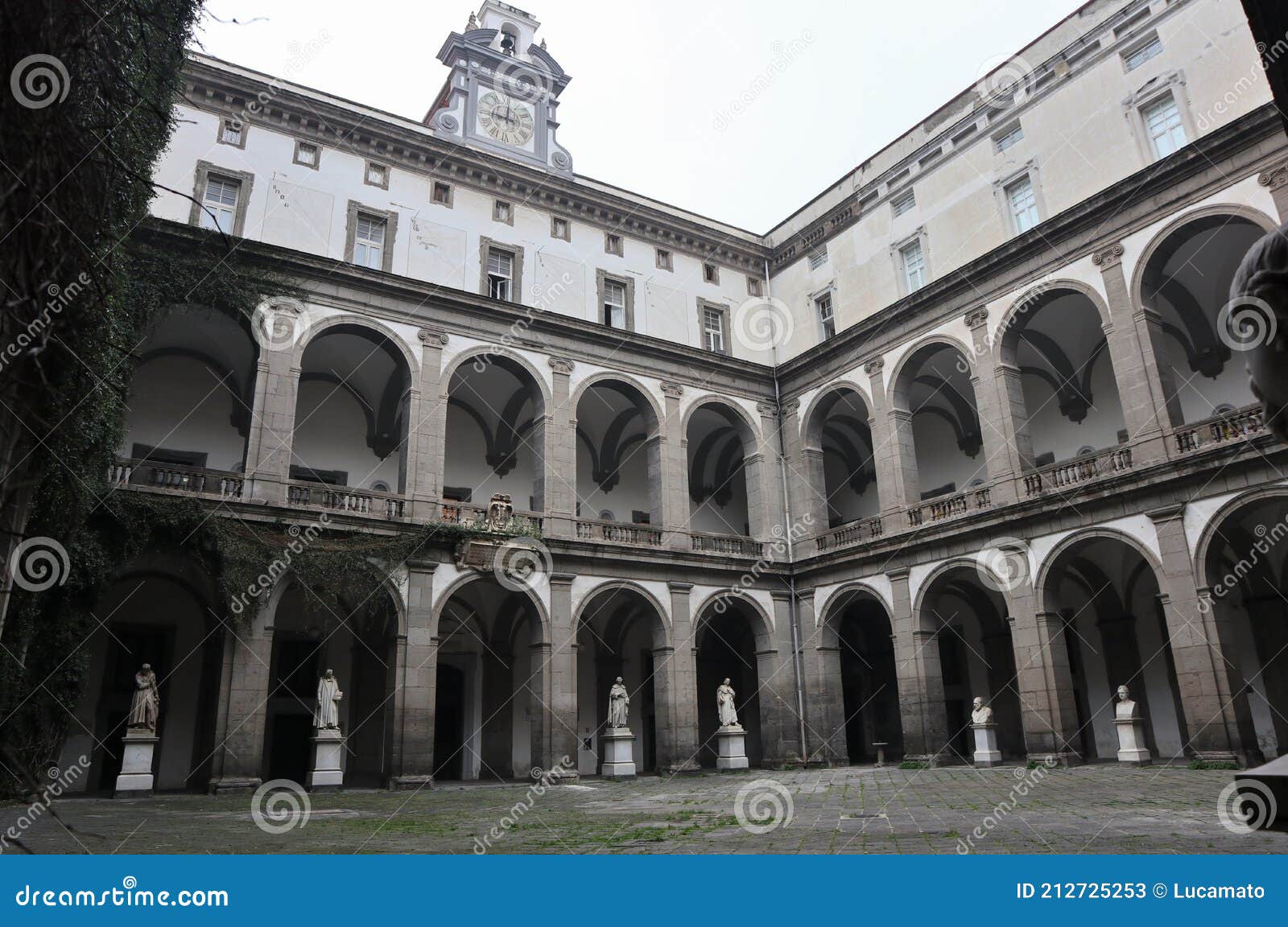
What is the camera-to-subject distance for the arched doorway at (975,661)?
23969mm

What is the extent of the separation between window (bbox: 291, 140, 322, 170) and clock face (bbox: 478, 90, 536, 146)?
15.9 feet

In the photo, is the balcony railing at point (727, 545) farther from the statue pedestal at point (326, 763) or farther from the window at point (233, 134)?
the window at point (233, 134)

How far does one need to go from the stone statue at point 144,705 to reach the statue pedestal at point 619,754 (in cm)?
956

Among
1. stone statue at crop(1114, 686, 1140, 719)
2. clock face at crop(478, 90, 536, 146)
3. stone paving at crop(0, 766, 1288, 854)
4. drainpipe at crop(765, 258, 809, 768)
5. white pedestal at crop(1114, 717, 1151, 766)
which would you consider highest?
clock face at crop(478, 90, 536, 146)

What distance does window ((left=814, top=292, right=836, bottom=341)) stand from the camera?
2616 centimetres

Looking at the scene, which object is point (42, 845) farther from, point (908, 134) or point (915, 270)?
point (908, 134)

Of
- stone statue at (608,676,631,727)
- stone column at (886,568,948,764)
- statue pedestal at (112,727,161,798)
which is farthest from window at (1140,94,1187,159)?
statue pedestal at (112,727,161,798)

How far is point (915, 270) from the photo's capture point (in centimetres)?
2391

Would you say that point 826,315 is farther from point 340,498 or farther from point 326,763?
point 326,763

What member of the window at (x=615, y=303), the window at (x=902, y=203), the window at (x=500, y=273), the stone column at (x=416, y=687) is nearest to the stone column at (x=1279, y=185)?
the window at (x=902, y=203)

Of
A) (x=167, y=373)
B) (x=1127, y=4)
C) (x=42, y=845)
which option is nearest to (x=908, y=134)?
(x=1127, y=4)

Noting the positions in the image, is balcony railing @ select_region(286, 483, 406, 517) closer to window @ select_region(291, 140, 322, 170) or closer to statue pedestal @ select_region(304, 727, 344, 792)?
statue pedestal @ select_region(304, 727, 344, 792)

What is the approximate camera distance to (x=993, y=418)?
20.3 m

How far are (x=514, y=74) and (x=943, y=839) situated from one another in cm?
2350
